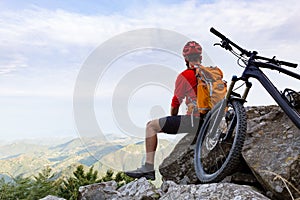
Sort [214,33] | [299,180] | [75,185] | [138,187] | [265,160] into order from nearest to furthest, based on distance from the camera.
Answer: [299,180]
[265,160]
[138,187]
[214,33]
[75,185]

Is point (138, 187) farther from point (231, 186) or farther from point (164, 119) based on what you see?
point (231, 186)

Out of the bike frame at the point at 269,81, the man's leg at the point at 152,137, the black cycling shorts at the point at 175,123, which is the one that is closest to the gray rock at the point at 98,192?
the man's leg at the point at 152,137

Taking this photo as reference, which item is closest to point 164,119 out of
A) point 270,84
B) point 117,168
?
point 117,168

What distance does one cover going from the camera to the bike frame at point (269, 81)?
3890 mm

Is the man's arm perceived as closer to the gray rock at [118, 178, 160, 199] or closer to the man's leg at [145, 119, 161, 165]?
the man's leg at [145, 119, 161, 165]

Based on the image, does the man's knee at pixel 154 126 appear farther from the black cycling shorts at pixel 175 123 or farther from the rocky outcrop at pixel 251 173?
the rocky outcrop at pixel 251 173

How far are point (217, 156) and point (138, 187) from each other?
1.44 meters

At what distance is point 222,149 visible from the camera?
4.98m

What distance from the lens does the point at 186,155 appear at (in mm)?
5777

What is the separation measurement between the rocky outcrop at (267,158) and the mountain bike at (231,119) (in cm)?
29

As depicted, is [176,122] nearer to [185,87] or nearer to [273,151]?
[185,87]

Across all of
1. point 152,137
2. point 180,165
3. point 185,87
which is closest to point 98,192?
point 152,137

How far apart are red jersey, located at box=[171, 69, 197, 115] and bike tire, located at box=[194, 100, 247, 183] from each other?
511 millimetres

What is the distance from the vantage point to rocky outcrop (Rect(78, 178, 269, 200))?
3.11 metres
